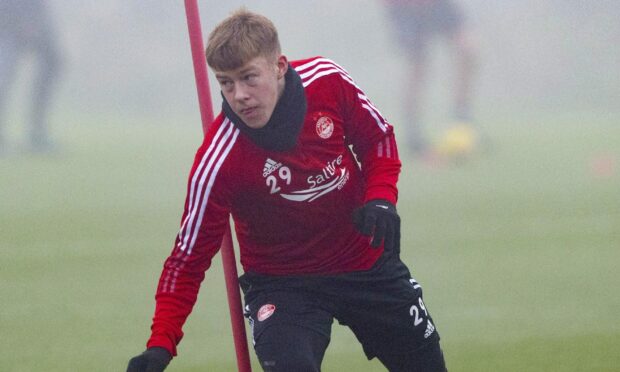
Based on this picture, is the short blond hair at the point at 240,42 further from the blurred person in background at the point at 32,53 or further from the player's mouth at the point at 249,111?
the blurred person in background at the point at 32,53

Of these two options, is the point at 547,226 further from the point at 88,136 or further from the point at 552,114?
the point at 88,136

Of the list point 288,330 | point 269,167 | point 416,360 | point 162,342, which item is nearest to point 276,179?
point 269,167

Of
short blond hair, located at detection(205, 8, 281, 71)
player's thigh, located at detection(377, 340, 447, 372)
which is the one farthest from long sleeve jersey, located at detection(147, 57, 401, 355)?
player's thigh, located at detection(377, 340, 447, 372)

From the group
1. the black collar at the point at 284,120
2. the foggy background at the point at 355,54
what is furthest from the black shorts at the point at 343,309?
the foggy background at the point at 355,54

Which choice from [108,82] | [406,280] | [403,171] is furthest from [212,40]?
[403,171]

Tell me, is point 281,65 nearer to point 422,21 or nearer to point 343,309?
point 343,309

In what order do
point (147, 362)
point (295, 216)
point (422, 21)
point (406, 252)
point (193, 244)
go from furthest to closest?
1. point (406, 252)
2. point (422, 21)
3. point (295, 216)
4. point (193, 244)
5. point (147, 362)

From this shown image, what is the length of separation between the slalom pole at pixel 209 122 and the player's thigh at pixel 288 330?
0.28ft

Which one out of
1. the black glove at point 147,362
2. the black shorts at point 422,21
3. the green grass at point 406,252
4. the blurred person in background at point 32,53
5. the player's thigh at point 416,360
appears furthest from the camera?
the black shorts at point 422,21

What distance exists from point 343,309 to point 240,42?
2.29 ft

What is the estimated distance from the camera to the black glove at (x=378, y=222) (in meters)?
2.51

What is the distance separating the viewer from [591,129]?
4469 mm

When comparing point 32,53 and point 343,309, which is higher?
point 32,53

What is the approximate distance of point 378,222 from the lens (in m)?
→ 2.52
